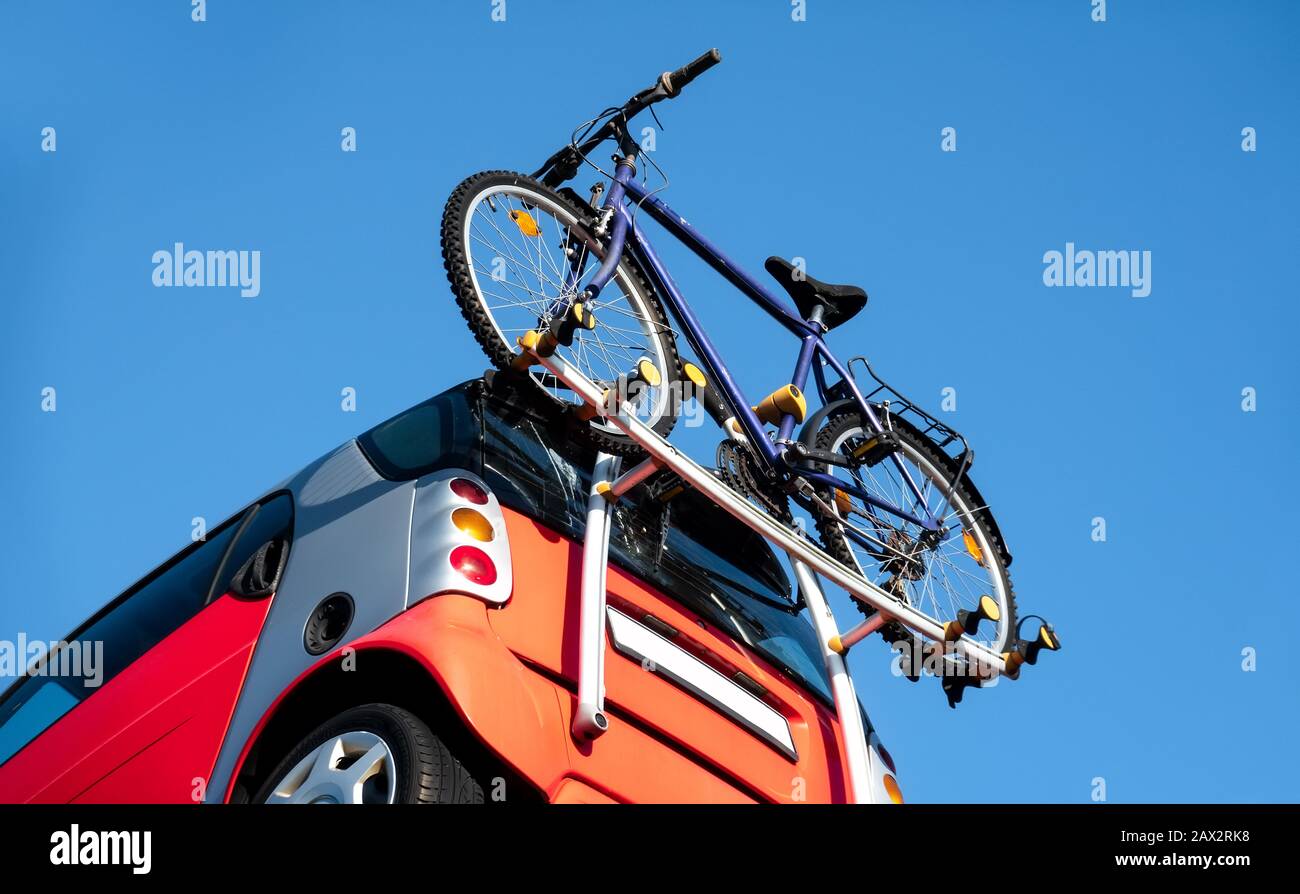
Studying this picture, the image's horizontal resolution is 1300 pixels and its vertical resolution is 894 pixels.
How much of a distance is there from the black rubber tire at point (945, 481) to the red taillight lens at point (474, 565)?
6.42 feet

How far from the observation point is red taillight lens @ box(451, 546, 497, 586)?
16.7 feet

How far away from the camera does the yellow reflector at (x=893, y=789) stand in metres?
5.73

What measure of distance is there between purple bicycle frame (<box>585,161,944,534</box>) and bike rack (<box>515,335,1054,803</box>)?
0.59 metres

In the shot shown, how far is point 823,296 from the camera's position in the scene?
759 cm

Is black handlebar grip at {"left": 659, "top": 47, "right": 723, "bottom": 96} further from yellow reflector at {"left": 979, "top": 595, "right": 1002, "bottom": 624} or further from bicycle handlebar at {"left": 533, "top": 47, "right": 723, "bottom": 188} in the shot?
yellow reflector at {"left": 979, "top": 595, "right": 1002, "bottom": 624}

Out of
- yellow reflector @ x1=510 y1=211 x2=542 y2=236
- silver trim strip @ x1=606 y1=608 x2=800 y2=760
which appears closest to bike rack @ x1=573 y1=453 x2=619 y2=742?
silver trim strip @ x1=606 y1=608 x2=800 y2=760

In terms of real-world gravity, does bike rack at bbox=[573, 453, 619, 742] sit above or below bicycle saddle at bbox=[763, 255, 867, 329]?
below

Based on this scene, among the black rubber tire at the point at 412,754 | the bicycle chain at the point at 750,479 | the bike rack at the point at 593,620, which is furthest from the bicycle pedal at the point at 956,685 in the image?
the black rubber tire at the point at 412,754

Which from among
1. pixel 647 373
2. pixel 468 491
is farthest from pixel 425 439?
pixel 647 373

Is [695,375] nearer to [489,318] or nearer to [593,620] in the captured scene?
[489,318]

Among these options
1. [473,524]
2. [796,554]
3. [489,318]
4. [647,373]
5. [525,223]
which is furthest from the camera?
[525,223]

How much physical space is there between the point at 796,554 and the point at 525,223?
1829 mm
